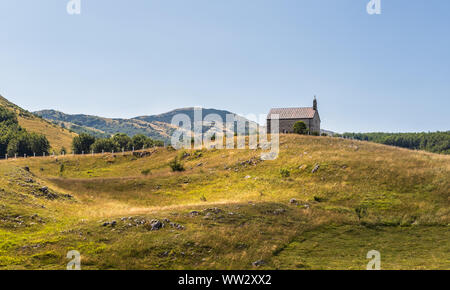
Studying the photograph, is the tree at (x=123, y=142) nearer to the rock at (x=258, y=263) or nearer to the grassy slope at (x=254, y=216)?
the grassy slope at (x=254, y=216)

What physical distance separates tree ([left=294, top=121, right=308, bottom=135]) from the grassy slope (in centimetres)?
2849

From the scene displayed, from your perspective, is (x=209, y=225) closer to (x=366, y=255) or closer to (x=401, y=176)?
(x=366, y=255)

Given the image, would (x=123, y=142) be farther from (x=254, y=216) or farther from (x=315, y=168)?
(x=254, y=216)

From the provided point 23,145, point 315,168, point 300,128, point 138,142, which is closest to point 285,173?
point 315,168

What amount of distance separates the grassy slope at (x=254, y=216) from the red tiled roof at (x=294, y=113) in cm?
3832

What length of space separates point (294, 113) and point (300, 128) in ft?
40.3

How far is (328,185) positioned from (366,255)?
21980 mm

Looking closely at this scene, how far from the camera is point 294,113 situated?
103438mm

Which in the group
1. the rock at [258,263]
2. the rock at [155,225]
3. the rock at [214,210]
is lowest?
the rock at [258,263]

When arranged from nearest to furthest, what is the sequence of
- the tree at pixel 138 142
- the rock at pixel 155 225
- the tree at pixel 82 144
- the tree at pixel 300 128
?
the rock at pixel 155 225 < the tree at pixel 300 128 < the tree at pixel 82 144 < the tree at pixel 138 142

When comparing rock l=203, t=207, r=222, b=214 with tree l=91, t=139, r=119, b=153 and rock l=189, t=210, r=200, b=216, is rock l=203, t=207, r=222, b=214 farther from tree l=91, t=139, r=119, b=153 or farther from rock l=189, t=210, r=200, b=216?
tree l=91, t=139, r=119, b=153

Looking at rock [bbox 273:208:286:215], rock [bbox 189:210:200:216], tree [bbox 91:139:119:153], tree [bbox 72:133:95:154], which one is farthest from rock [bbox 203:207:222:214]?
tree [bbox 72:133:95:154]

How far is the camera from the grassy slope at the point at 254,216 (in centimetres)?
2119

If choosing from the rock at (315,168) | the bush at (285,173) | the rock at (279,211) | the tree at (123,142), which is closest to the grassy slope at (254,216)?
the rock at (279,211)
